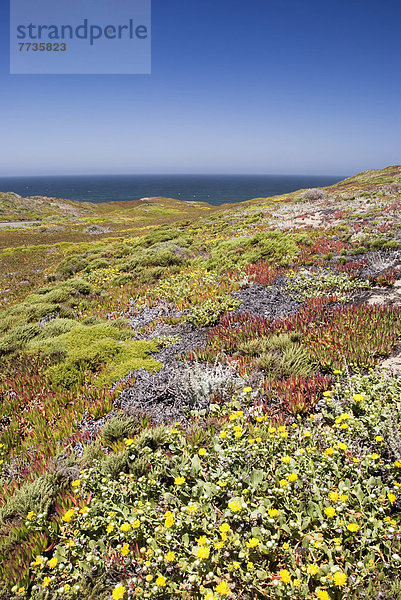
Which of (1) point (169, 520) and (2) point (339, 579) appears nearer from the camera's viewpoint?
(2) point (339, 579)

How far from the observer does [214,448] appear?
11.2ft

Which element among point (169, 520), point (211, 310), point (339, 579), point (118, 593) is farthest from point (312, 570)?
point (211, 310)

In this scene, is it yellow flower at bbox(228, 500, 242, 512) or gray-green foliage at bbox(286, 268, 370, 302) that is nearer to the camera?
yellow flower at bbox(228, 500, 242, 512)

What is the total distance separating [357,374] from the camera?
4.29 metres

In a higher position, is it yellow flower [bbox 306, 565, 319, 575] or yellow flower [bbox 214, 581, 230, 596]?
yellow flower [bbox 306, 565, 319, 575]

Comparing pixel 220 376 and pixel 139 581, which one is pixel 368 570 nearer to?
pixel 139 581

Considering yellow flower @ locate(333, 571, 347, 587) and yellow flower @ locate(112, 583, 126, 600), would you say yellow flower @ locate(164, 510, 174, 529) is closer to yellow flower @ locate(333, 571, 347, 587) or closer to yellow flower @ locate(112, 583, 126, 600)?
yellow flower @ locate(112, 583, 126, 600)

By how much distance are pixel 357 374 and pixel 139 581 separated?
3.60 meters

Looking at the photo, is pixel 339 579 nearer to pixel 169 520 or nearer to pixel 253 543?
pixel 253 543

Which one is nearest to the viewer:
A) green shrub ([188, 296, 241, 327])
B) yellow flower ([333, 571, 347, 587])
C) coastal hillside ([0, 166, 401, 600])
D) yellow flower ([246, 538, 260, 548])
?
yellow flower ([333, 571, 347, 587])

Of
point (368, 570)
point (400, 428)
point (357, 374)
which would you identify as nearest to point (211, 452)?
point (368, 570)

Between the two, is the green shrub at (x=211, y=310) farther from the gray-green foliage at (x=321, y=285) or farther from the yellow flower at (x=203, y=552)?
the yellow flower at (x=203, y=552)

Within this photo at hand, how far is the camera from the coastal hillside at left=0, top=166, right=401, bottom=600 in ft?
7.89

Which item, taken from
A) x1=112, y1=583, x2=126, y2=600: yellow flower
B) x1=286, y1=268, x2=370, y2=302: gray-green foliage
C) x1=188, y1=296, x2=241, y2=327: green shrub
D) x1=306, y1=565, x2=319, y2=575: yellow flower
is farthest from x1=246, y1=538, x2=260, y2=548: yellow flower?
x1=286, y1=268, x2=370, y2=302: gray-green foliage
